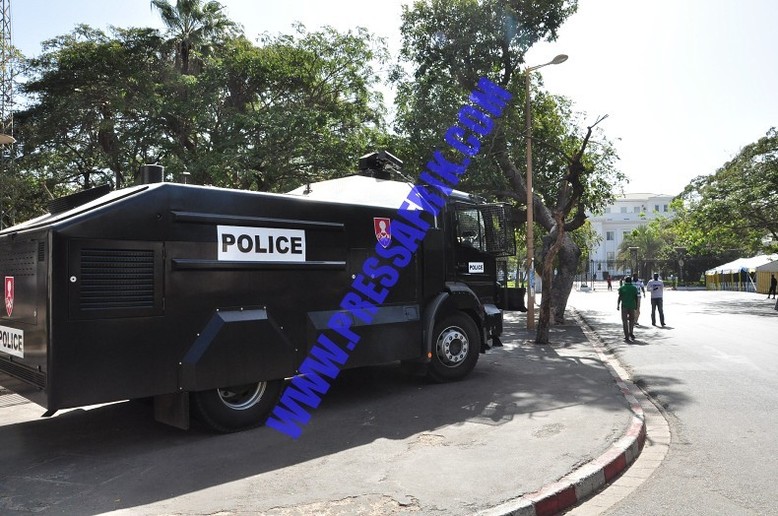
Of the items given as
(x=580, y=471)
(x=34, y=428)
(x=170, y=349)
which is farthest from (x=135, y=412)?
(x=580, y=471)

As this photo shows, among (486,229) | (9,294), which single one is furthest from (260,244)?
(486,229)

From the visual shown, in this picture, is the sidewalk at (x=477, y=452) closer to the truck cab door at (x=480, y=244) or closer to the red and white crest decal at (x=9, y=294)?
the truck cab door at (x=480, y=244)

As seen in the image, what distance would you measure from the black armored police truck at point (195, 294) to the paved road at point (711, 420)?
131 inches

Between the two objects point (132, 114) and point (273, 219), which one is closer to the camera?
point (273, 219)

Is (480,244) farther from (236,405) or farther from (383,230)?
(236,405)

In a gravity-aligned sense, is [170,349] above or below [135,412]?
above

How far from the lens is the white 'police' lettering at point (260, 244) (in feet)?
18.1

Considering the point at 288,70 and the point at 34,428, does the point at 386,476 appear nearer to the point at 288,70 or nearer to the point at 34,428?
the point at 34,428

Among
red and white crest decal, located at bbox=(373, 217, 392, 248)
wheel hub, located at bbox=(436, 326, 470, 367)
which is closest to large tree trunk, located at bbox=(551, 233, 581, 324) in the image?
wheel hub, located at bbox=(436, 326, 470, 367)

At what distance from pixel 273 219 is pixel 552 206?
16.8 meters

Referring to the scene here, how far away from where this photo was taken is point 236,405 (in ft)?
19.2

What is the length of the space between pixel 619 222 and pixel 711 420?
105213 millimetres

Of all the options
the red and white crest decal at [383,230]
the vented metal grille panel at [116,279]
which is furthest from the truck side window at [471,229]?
the vented metal grille panel at [116,279]

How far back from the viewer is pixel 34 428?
604cm
